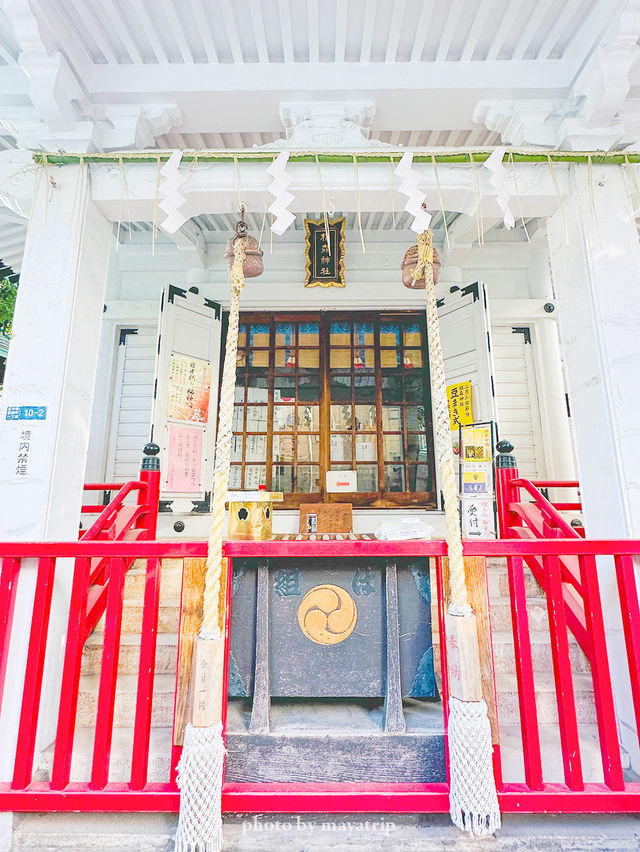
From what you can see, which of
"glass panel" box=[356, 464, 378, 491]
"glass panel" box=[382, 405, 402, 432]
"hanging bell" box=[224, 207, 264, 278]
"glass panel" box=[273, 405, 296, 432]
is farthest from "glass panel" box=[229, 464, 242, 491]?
"hanging bell" box=[224, 207, 264, 278]

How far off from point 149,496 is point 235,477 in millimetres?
1854

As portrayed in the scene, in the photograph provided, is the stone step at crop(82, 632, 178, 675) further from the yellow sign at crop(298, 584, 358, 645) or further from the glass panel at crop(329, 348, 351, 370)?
the glass panel at crop(329, 348, 351, 370)

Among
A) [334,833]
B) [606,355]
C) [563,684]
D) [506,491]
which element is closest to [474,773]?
[563,684]

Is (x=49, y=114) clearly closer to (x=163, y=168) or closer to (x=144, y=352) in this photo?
(x=163, y=168)

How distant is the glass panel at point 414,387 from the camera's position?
17.3 feet

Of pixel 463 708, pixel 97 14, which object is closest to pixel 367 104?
pixel 97 14

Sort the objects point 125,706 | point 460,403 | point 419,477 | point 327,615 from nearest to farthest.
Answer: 1. point 327,615
2. point 125,706
3. point 460,403
4. point 419,477

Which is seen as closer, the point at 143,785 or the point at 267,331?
the point at 143,785

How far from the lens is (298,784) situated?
1.70 metres

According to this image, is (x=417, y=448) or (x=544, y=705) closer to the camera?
(x=544, y=705)

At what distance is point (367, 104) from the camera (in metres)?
2.91

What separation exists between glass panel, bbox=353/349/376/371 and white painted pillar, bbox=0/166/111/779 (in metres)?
3.13

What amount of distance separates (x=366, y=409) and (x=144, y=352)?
2.78 metres

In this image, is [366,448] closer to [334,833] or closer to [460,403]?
[460,403]
